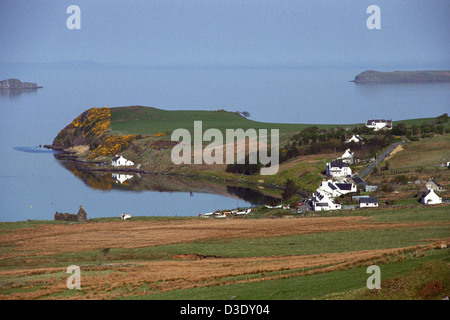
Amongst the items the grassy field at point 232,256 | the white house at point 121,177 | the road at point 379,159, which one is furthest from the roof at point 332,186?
the white house at point 121,177

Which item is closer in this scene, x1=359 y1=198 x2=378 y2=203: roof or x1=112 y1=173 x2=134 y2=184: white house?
x1=359 y1=198 x2=378 y2=203: roof

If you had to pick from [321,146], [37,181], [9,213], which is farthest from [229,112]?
[9,213]

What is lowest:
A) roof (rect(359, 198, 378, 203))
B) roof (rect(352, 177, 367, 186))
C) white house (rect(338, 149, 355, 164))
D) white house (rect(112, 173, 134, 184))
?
roof (rect(359, 198, 378, 203))

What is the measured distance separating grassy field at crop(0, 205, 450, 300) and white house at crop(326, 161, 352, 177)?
876 inches

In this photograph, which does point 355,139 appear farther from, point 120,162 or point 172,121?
point 172,121

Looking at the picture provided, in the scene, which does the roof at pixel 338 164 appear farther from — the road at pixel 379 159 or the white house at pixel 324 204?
the white house at pixel 324 204

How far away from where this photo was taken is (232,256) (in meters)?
33.4

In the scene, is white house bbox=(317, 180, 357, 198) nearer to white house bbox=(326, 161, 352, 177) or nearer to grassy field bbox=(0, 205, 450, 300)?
white house bbox=(326, 161, 352, 177)

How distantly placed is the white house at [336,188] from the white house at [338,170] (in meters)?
8.84

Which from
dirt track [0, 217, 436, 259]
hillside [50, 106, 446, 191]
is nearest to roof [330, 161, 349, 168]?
hillside [50, 106, 446, 191]

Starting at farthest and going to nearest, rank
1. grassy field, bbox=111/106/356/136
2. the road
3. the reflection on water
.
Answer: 1. grassy field, bbox=111/106/356/136
2. the reflection on water
3. the road

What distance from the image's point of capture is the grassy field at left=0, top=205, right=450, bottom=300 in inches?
864

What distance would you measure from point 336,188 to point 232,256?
30.6m

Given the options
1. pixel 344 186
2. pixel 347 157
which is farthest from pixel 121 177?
pixel 344 186
